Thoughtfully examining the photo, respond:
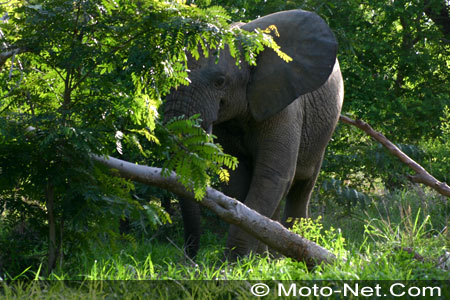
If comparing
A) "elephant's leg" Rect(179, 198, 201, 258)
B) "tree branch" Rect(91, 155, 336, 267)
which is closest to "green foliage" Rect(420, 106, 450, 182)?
"elephant's leg" Rect(179, 198, 201, 258)

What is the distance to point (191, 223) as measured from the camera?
26.7 feet

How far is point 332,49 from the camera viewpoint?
795 centimetres

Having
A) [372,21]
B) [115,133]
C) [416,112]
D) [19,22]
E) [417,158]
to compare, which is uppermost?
[372,21]

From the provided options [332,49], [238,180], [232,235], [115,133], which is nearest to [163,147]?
[115,133]

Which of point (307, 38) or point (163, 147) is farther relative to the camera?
point (307, 38)

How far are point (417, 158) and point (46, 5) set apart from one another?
29.6 feet

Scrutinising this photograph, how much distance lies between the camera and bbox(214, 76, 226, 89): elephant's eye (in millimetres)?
7098

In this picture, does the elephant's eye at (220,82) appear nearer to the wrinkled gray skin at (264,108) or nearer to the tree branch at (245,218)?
the wrinkled gray skin at (264,108)

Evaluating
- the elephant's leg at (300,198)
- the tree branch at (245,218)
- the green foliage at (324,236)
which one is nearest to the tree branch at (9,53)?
the tree branch at (245,218)

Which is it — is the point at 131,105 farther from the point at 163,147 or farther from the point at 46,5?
the point at 46,5

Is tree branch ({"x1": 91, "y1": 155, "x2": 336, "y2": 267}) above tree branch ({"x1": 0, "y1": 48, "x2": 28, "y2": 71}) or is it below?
below

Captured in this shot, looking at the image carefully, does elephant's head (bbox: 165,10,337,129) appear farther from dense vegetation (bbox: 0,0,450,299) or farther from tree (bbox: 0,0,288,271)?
tree (bbox: 0,0,288,271)

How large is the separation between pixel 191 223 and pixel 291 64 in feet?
7.10

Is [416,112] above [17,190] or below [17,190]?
above
